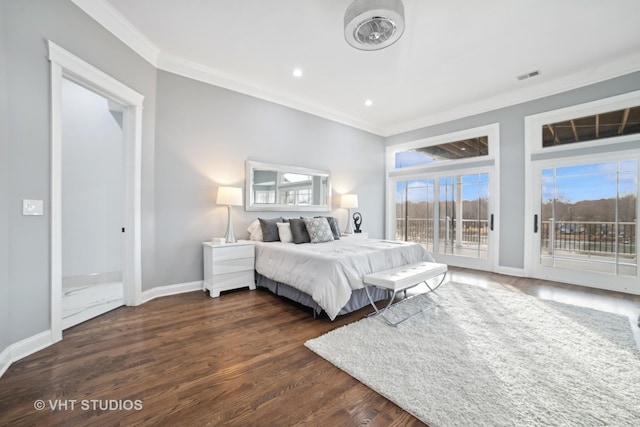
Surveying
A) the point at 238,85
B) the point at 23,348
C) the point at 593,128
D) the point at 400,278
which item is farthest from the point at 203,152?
the point at 593,128

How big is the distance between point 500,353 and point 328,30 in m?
3.45

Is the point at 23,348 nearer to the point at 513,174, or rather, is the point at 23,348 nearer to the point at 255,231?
the point at 255,231

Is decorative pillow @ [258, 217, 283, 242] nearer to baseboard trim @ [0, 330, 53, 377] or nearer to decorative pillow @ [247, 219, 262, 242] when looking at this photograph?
decorative pillow @ [247, 219, 262, 242]

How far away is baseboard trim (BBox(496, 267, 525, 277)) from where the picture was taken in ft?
14.2

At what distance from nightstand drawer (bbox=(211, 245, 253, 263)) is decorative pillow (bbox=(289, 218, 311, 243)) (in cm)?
66

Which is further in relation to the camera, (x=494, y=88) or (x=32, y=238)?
(x=494, y=88)

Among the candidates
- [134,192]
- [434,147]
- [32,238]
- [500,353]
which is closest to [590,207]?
[434,147]

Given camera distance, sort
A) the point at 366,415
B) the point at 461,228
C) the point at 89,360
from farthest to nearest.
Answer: the point at 461,228 < the point at 89,360 < the point at 366,415

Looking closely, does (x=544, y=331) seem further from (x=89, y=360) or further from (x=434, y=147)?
(x=434, y=147)

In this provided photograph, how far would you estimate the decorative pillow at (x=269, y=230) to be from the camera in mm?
3906

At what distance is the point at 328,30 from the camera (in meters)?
2.87

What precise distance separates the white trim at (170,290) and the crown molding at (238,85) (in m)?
2.81

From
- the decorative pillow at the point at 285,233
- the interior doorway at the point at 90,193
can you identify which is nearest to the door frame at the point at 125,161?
the interior doorway at the point at 90,193


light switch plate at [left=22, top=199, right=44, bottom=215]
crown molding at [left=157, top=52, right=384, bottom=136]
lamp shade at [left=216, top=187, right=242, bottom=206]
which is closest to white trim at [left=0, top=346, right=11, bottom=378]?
light switch plate at [left=22, top=199, right=44, bottom=215]
